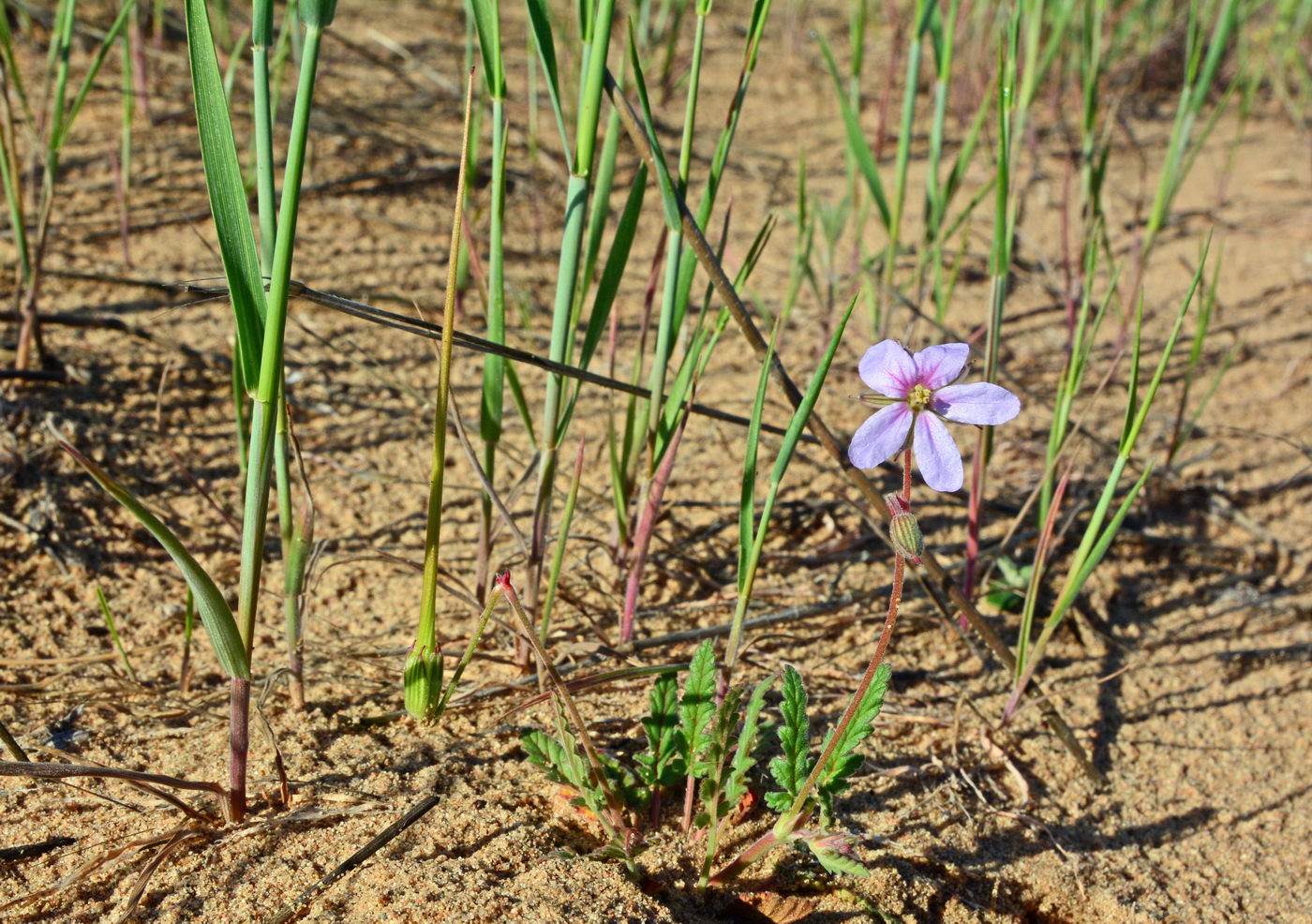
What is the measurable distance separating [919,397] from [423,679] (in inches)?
19.8

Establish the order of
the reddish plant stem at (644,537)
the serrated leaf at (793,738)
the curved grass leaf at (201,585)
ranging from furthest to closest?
the reddish plant stem at (644,537) → the serrated leaf at (793,738) → the curved grass leaf at (201,585)

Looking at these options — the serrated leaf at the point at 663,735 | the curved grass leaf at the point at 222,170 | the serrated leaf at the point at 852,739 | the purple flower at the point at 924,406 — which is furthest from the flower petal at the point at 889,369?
the curved grass leaf at the point at 222,170

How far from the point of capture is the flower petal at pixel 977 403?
866 mm

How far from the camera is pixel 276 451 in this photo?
1.02 m

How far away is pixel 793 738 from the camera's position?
979mm

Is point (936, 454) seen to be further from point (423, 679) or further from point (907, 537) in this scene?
point (423, 679)

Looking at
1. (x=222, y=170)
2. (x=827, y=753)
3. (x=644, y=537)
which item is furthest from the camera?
(x=644, y=537)

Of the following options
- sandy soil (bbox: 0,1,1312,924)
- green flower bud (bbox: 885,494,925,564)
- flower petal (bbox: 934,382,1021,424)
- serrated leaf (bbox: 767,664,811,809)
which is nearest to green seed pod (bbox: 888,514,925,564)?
green flower bud (bbox: 885,494,925,564)

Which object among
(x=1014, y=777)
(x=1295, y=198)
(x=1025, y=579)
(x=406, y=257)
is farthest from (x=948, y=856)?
(x=1295, y=198)

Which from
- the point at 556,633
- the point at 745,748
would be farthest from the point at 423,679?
the point at 556,633

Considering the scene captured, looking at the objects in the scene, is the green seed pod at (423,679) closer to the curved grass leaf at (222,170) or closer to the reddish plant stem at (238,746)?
the reddish plant stem at (238,746)

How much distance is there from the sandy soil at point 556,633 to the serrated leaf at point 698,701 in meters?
0.14

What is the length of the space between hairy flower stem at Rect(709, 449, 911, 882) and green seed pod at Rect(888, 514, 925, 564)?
0.01 meters

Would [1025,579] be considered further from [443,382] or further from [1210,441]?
[443,382]
